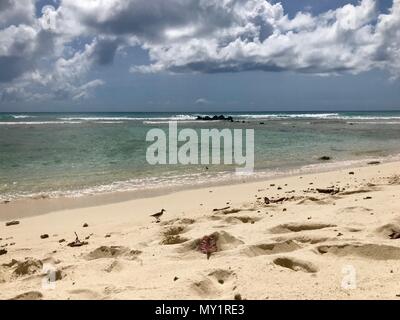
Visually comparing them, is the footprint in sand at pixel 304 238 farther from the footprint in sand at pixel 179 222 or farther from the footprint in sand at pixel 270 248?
the footprint in sand at pixel 179 222

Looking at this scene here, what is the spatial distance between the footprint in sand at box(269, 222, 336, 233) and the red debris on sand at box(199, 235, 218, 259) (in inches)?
34.8

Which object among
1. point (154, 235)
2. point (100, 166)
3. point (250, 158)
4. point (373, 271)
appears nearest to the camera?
point (373, 271)

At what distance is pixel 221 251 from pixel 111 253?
4.39 ft

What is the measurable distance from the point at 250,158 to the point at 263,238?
10.8 meters

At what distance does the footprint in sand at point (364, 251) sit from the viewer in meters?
4.24

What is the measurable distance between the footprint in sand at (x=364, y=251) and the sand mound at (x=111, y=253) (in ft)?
6.87

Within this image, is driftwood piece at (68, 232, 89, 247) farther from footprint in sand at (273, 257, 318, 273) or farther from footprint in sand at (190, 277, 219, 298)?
footprint in sand at (273, 257, 318, 273)

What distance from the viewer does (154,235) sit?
19.1 ft

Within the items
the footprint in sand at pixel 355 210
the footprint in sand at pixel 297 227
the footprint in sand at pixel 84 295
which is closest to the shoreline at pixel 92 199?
the footprint in sand at pixel 297 227

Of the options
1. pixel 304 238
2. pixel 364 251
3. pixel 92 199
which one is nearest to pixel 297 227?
pixel 304 238

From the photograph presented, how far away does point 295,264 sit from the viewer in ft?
13.7

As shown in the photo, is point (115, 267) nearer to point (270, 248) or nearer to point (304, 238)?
point (270, 248)
